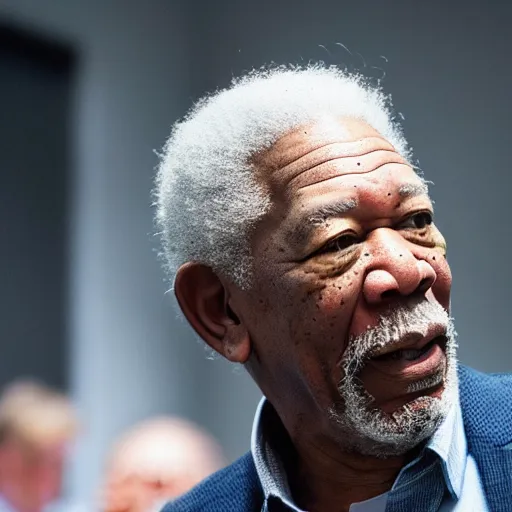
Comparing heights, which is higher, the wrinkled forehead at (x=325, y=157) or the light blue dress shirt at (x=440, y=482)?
the wrinkled forehead at (x=325, y=157)

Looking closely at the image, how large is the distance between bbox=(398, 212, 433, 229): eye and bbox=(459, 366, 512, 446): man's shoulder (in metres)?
0.23

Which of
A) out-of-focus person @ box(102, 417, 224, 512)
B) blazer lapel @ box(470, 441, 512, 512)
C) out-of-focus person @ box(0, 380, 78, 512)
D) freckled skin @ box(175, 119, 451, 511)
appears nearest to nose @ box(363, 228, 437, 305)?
freckled skin @ box(175, 119, 451, 511)

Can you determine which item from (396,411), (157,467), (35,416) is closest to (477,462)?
(396,411)

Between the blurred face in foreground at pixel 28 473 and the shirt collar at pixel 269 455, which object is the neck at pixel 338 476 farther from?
the blurred face in foreground at pixel 28 473

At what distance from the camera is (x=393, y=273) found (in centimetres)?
137

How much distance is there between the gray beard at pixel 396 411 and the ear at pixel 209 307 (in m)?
0.23

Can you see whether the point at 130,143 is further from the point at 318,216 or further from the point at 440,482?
the point at 440,482

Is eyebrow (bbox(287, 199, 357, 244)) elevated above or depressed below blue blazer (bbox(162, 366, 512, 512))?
A: above

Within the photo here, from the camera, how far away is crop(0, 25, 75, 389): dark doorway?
427cm

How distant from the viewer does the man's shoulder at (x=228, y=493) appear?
161 centimetres

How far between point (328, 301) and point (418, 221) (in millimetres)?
196

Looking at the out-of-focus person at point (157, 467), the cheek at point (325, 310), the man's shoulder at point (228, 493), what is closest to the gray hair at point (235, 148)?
the cheek at point (325, 310)

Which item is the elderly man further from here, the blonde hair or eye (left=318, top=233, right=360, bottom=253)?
the blonde hair

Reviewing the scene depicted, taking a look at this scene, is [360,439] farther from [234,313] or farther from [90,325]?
[90,325]
